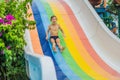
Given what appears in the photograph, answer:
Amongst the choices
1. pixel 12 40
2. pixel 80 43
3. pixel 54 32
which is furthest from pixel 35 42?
pixel 12 40

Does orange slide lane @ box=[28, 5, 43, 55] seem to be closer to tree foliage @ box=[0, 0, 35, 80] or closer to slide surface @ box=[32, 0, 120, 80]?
slide surface @ box=[32, 0, 120, 80]

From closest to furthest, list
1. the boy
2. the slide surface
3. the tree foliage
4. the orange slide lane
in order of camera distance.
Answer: the tree foliage < the slide surface < the orange slide lane < the boy

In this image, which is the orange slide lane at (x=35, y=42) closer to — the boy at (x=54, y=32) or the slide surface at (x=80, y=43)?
the slide surface at (x=80, y=43)

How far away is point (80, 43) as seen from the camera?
8.38 meters

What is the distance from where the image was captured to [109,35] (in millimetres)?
8312

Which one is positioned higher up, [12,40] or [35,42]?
[12,40]

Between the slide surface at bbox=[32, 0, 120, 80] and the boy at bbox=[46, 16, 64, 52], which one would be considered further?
the boy at bbox=[46, 16, 64, 52]

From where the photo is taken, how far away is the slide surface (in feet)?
23.2

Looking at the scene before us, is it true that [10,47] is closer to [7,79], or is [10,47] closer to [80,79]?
[7,79]

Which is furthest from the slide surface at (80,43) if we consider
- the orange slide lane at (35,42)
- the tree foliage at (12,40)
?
the tree foliage at (12,40)

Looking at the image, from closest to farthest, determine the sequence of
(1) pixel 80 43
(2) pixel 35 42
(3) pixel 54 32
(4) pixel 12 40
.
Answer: (4) pixel 12 40, (2) pixel 35 42, (3) pixel 54 32, (1) pixel 80 43

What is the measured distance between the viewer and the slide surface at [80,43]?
7074 millimetres

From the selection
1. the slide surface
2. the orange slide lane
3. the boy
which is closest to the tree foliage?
the slide surface

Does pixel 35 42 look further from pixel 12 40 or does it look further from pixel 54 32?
pixel 12 40
